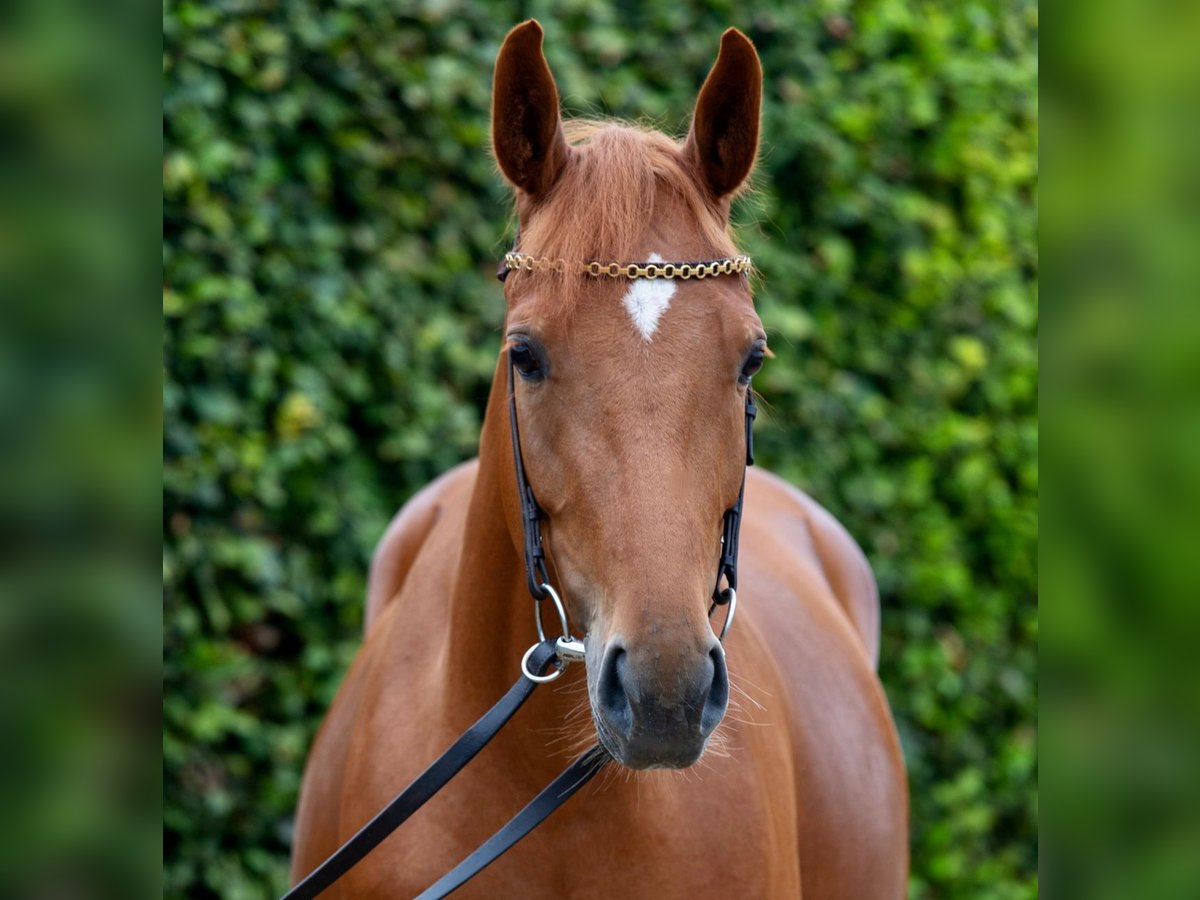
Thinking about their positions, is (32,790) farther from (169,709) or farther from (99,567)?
(169,709)

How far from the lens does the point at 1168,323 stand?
52cm

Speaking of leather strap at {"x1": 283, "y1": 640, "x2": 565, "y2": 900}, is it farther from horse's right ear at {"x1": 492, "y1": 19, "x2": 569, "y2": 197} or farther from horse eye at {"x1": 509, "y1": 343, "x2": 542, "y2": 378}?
horse's right ear at {"x1": 492, "y1": 19, "x2": 569, "y2": 197}

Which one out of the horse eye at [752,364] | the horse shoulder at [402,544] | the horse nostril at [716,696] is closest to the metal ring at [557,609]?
the horse nostril at [716,696]

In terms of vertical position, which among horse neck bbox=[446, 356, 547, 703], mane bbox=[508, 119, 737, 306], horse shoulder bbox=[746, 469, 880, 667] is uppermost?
mane bbox=[508, 119, 737, 306]

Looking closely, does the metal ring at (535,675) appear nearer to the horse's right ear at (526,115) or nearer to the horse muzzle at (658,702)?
the horse muzzle at (658,702)

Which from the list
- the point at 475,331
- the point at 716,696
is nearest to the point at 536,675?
the point at 716,696

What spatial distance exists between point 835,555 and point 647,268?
83.5 inches

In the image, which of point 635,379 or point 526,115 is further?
point 526,115

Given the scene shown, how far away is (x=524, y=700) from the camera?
6.33 ft

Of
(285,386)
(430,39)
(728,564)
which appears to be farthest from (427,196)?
(728,564)

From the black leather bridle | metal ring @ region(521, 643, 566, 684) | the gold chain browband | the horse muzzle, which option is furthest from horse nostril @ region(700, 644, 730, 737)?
the gold chain browband

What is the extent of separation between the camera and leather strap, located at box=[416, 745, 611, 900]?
1.88 metres

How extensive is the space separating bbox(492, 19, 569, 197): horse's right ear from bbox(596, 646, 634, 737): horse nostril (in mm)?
796

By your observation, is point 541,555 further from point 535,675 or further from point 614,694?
point 614,694
